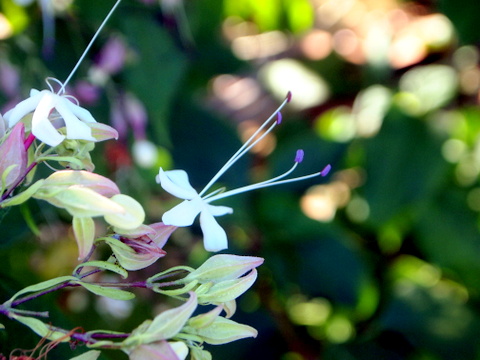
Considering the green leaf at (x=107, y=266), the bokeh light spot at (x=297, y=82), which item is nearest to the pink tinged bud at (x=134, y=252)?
the green leaf at (x=107, y=266)

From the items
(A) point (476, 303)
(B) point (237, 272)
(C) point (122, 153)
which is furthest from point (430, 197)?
(B) point (237, 272)

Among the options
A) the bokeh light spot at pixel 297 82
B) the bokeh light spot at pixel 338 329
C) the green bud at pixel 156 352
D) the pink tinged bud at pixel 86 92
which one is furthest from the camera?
the bokeh light spot at pixel 297 82

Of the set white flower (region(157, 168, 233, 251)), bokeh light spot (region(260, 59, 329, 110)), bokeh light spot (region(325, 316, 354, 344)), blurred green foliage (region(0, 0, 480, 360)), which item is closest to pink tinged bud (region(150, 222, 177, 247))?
white flower (region(157, 168, 233, 251))

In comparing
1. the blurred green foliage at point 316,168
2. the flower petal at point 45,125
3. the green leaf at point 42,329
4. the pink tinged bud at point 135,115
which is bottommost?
the blurred green foliage at point 316,168

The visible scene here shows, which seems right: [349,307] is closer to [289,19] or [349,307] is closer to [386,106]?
[386,106]

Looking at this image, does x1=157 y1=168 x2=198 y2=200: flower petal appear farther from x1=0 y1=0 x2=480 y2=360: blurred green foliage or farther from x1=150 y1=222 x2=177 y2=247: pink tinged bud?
x1=0 y1=0 x2=480 y2=360: blurred green foliage

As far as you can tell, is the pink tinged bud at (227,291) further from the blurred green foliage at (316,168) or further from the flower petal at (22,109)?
the blurred green foliage at (316,168)

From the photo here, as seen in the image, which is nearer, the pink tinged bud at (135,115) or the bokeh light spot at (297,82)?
the pink tinged bud at (135,115)
